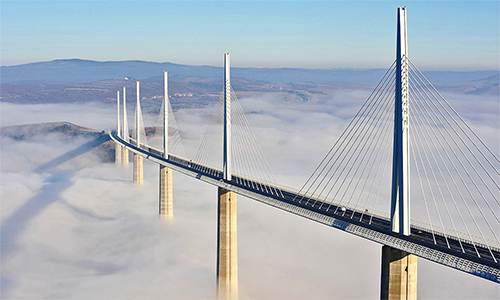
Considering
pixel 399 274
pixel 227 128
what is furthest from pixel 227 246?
pixel 399 274

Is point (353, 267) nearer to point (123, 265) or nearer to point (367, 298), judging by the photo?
point (367, 298)

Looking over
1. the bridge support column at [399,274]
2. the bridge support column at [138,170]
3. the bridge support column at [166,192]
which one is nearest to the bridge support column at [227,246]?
the bridge support column at [399,274]

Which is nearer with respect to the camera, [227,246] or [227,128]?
[227,246]

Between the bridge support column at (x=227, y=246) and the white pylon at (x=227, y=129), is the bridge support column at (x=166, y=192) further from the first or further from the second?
the bridge support column at (x=227, y=246)

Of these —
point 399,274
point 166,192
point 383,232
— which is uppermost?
point 383,232

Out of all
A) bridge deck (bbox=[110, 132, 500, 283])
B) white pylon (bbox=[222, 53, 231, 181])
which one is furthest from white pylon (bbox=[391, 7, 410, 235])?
white pylon (bbox=[222, 53, 231, 181])

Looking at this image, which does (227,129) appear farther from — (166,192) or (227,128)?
(166,192)
